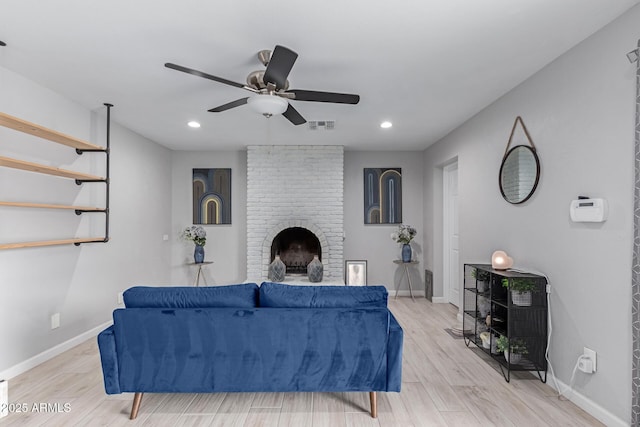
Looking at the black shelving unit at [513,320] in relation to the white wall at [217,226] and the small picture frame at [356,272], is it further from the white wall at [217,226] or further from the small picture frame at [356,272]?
the white wall at [217,226]

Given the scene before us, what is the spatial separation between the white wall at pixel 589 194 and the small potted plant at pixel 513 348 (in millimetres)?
210

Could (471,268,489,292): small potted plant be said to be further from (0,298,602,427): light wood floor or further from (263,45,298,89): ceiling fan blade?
(263,45,298,89): ceiling fan blade

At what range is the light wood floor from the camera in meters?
2.24

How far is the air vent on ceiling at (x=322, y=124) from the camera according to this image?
14.0 ft

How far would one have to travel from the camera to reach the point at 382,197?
19.9ft

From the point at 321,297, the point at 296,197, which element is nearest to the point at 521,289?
the point at 321,297

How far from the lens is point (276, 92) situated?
2523 millimetres

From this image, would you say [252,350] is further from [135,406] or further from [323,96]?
[323,96]

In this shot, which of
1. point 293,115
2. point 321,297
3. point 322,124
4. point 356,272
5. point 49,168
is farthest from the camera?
point 356,272

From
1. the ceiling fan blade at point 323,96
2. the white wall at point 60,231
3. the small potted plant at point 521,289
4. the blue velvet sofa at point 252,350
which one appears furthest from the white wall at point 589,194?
the white wall at point 60,231

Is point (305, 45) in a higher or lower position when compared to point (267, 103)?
higher

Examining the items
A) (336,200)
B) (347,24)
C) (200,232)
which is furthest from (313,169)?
(347,24)

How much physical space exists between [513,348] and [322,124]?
307cm

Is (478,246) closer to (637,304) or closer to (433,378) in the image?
(433,378)
